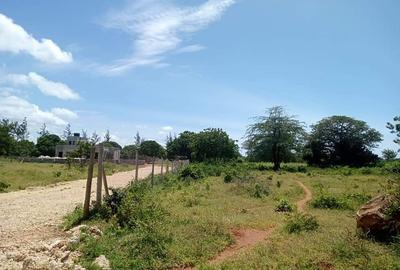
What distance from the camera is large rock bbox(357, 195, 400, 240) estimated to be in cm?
1049

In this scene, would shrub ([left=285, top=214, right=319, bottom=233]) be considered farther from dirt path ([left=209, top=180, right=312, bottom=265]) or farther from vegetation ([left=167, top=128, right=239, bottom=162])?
vegetation ([left=167, top=128, right=239, bottom=162])

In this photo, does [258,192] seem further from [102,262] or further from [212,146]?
[212,146]

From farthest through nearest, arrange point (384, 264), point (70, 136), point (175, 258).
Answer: point (70, 136) → point (175, 258) → point (384, 264)

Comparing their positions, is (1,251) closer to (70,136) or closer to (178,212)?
(178,212)

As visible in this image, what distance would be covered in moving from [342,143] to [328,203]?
5098cm

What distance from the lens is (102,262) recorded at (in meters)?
8.49

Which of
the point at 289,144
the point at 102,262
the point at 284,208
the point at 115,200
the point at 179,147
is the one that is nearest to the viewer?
the point at 102,262

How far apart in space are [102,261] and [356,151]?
2459 inches

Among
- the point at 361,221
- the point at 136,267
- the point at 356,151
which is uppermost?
the point at 356,151

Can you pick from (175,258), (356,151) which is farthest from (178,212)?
(356,151)

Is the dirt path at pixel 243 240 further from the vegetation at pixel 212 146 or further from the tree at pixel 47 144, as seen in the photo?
the tree at pixel 47 144

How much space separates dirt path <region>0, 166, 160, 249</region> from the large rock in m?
8.14

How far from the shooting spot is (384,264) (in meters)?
8.27

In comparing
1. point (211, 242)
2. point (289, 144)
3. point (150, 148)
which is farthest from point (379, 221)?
point (150, 148)
